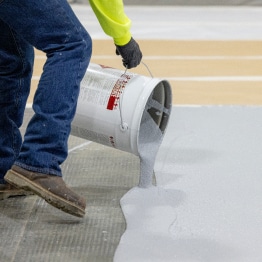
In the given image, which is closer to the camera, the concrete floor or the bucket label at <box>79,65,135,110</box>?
the concrete floor

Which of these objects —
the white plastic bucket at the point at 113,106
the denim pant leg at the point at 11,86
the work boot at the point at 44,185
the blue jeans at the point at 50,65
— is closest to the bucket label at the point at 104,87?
the white plastic bucket at the point at 113,106

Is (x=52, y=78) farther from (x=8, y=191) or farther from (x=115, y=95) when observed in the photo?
(x=8, y=191)

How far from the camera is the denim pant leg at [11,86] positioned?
2598 mm

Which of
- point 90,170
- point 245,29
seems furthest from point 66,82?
point 245,29

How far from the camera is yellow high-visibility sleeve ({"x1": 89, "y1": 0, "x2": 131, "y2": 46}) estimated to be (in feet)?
7.98

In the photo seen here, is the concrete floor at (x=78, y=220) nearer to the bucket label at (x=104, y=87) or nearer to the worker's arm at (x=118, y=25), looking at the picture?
the bucket label at (x=104, y=87)

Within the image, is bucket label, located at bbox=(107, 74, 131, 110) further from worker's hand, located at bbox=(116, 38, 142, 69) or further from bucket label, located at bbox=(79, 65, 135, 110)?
worker's hand, located at bbox=(116, 38, 142, 69)

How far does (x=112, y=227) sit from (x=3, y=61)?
0.70 m

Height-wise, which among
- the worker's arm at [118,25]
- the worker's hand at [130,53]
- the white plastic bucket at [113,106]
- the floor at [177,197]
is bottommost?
the floor at [177,197]

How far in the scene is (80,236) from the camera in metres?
2.47

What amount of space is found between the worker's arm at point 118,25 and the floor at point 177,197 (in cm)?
53

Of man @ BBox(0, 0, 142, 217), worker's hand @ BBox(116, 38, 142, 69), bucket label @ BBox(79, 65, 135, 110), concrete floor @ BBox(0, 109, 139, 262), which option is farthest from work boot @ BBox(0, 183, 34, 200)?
worker's hand @ BBox(116, 38, 142, 69)

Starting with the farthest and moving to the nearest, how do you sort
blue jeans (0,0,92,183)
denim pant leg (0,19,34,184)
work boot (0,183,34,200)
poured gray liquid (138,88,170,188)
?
poured gray liquid (138,88,170,188) < work boot (0,183,34,200) < denim pant leg (0,19,34,184) < blue jeans (0,0,92,183)

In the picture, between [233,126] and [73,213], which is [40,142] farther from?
[233,126]
